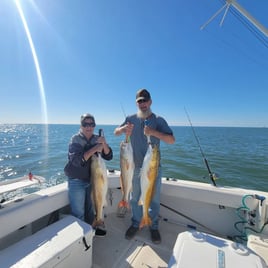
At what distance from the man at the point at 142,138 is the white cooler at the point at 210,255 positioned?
1.02 m

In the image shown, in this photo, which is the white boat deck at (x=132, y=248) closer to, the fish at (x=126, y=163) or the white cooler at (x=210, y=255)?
the fish at (x=126, y=163)

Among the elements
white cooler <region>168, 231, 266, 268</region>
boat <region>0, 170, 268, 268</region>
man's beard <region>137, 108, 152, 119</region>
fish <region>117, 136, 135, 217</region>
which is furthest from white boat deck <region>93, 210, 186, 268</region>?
man's beard <region>137, 108, 152, 119</region>

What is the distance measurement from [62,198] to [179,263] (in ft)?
6.04

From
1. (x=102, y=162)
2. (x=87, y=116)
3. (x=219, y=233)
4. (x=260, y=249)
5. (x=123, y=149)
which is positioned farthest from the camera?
(x=219, y=233)

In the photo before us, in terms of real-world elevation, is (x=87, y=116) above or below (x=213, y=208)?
above

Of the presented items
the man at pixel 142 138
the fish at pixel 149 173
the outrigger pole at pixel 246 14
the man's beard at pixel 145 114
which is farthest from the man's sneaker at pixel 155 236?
the outrigger pole at pixel 246 14

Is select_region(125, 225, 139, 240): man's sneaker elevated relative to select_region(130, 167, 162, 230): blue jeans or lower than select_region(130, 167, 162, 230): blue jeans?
lower

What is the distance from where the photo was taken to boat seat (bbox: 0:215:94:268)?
64.8 inches

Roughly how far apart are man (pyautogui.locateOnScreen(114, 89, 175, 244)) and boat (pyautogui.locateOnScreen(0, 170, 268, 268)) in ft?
0.75

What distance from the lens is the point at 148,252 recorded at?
2664 mm

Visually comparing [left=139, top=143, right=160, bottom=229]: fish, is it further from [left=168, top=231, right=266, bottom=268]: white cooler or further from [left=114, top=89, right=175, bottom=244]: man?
[left=168, top=231, right=266, bottom=268]: white cooler

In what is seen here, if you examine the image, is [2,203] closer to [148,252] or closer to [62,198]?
[62,198]

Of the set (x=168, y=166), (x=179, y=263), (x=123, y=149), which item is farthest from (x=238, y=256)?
(x=168, y=166)

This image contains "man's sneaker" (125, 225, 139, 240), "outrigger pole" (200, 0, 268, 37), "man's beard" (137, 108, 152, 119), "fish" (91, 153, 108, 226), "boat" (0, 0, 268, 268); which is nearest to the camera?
"boat" (0, 0, 268, 268)
